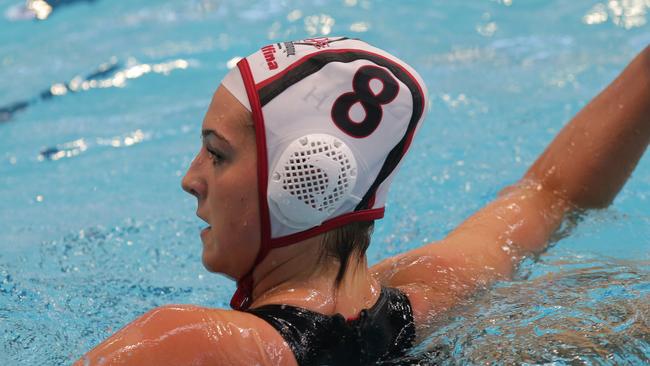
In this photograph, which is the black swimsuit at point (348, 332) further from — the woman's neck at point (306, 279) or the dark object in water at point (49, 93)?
the dark object in water at point (49, 93)

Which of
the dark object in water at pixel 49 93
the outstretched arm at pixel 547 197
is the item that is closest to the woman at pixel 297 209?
the outstretched arm at pixel 547 197

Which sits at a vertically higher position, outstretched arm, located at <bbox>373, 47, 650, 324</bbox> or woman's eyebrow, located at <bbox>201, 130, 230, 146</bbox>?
woman's eyebrow, located at <bbox>201, 130, 230, 146</bbox>

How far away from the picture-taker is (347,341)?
224 centimetres

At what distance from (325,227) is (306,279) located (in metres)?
0.14

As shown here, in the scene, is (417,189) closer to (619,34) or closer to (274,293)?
(274,293)

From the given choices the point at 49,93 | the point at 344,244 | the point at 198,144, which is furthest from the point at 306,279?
the point at 49,93

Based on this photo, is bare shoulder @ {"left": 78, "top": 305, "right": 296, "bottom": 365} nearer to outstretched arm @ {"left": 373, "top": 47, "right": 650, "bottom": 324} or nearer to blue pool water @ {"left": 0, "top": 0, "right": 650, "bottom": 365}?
blue pool water @ {"left": 0, "top": 0, "right": 650, "bottom": 365}

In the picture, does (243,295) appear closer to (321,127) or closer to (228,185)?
(228,185)

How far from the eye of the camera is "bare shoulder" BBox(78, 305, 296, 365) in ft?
6.33

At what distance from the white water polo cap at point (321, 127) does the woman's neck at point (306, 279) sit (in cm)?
3

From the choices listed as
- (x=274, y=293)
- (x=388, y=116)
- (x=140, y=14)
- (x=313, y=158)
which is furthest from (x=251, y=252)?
(x=140, y=14)

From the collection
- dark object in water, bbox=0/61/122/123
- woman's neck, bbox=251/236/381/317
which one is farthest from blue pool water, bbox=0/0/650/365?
woman's neck, bbox=251/236/381/317

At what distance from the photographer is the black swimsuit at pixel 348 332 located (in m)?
2.13

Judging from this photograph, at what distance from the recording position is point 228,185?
217cm
